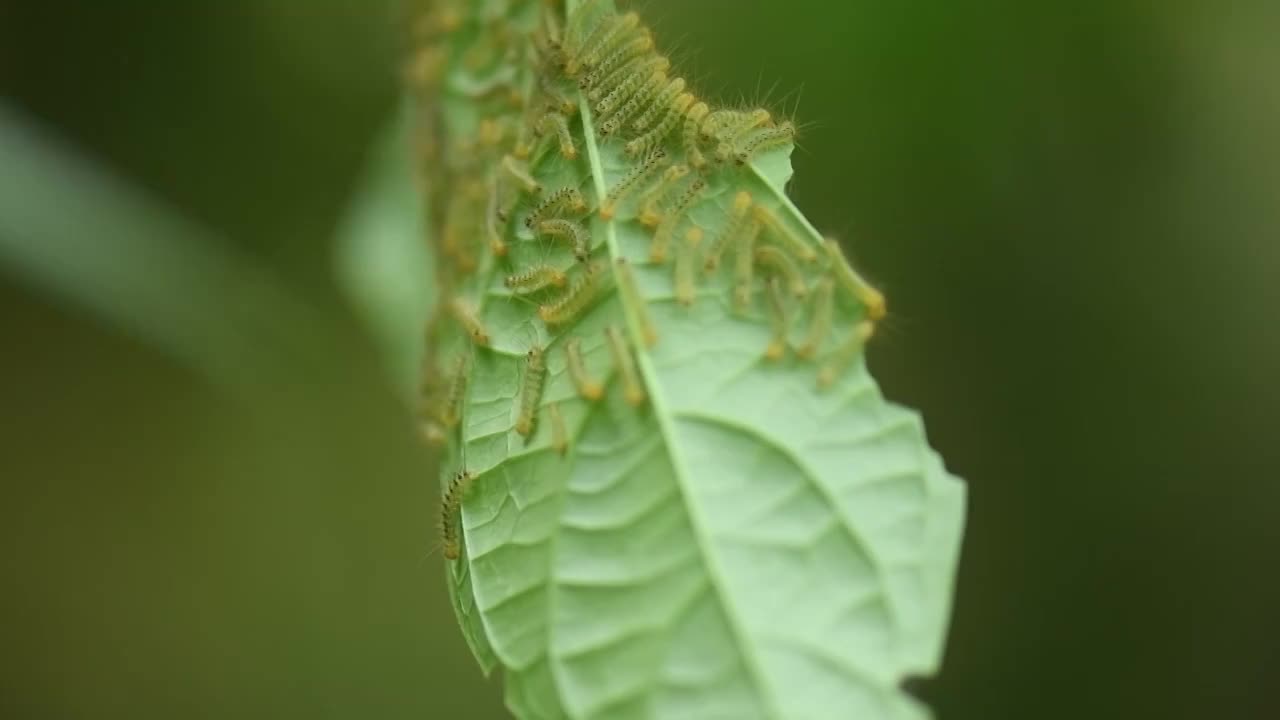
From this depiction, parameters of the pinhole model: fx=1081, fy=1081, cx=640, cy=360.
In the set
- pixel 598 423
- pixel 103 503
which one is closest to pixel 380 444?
pixel 103 503

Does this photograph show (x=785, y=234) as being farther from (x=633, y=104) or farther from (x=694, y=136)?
(x=633, y=104)

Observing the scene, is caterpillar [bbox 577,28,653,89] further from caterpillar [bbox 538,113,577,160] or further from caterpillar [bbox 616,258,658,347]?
caterpillar [bbox 616,258,658,347]

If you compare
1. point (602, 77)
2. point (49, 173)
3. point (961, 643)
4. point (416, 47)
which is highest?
point (49, 173)

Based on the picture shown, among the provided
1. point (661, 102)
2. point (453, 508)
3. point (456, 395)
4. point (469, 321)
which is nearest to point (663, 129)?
point (661, 102)

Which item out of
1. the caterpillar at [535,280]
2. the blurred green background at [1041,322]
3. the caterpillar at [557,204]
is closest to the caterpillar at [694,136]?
the caterpillar at [557,204]

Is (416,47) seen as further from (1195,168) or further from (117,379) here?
(117,379)
